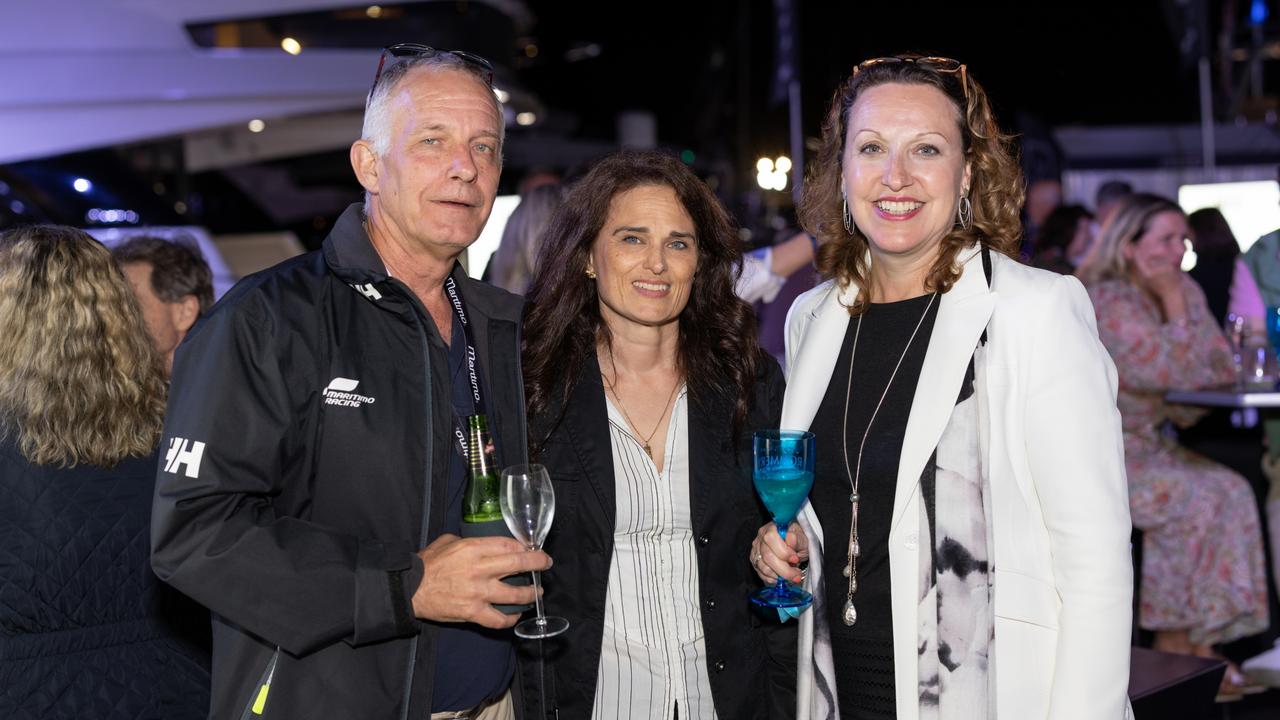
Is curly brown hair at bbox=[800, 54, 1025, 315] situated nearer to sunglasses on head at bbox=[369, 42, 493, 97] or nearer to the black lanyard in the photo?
sunglasses on head at bbox=[369, 42, 493, 97]

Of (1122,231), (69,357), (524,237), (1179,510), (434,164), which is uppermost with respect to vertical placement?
(1122,231)

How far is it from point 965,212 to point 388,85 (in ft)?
4.30

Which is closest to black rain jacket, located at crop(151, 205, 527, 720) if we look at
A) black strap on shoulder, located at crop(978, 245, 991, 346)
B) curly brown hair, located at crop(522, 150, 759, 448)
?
curly brown hair, located at crop(522, 150, 759, 448)

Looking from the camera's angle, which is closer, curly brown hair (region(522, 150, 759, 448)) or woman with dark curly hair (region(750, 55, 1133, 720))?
woman with dark curly hair (region(750, 55, 1133, 720))

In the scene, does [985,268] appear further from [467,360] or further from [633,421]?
[467,360]

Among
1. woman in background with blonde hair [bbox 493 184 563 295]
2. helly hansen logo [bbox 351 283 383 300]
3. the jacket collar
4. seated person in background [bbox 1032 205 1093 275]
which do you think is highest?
seated person in background [bbox 1032 205 1093 275]

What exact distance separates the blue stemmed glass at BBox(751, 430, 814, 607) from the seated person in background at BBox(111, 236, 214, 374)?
269 cm

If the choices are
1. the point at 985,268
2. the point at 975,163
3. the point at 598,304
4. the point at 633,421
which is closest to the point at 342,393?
the point at 633,421

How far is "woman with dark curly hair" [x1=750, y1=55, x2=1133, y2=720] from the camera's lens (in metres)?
2.15

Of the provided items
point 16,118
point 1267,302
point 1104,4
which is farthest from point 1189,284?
point 1104,4

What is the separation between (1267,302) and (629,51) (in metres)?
30.1

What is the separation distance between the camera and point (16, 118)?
11469 mm

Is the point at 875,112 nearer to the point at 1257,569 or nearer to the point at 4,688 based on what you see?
the point at 4,688

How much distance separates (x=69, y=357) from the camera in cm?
285
